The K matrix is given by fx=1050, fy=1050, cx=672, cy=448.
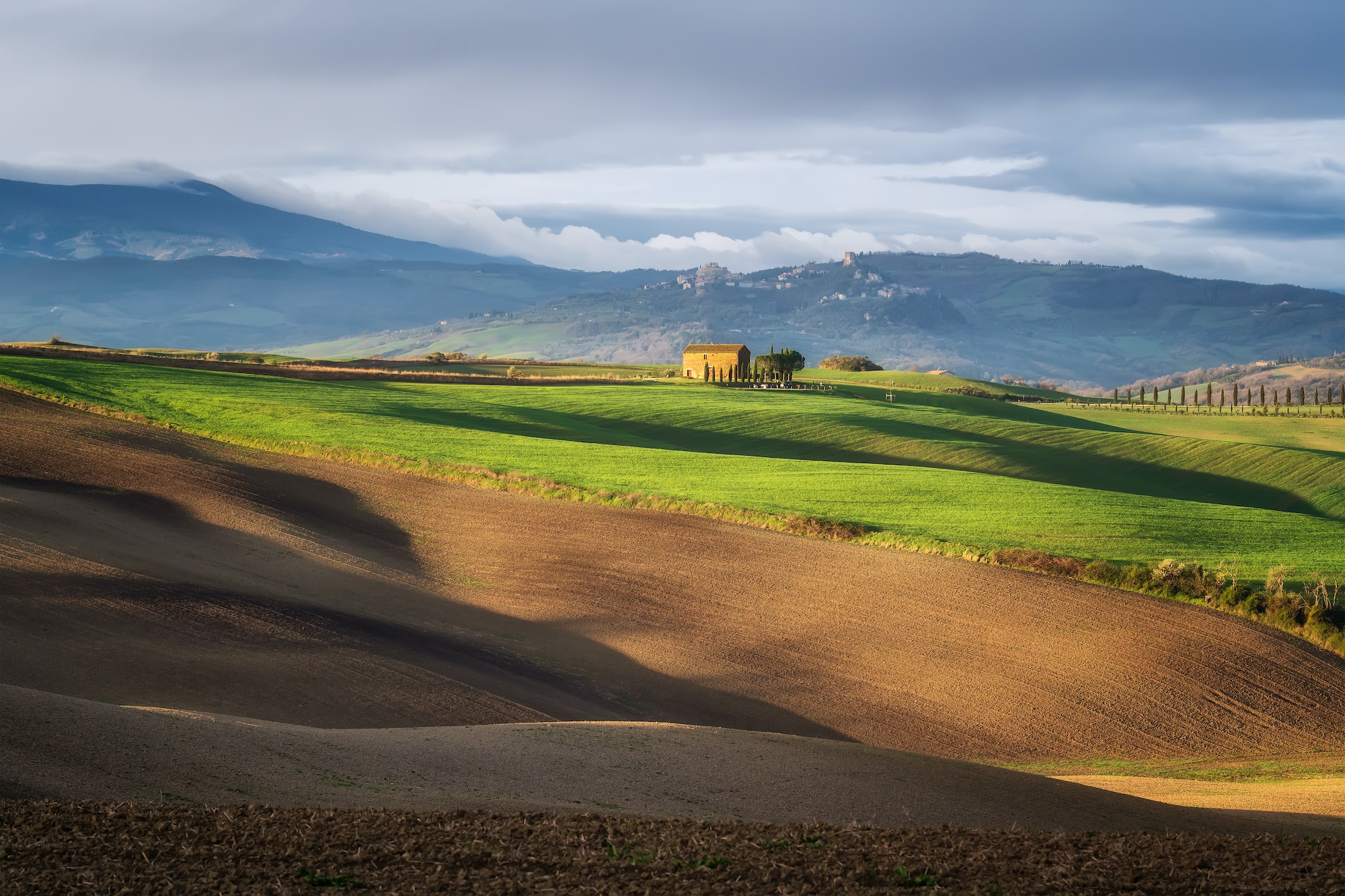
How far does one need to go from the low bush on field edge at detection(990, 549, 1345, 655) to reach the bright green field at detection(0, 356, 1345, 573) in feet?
4.90

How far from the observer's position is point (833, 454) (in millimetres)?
66750

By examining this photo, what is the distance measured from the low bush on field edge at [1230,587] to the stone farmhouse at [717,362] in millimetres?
81842

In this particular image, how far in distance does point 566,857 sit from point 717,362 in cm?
10782

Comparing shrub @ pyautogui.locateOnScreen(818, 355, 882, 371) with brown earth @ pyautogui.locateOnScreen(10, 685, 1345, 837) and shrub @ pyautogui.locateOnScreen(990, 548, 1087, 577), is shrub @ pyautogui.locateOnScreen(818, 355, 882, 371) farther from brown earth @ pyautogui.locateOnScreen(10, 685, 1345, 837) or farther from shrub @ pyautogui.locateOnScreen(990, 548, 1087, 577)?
brown earth @ pyautogui.locateOnScreen(10, 685, 1345, 837)

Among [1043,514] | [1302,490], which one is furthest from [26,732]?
Result: [1302,490]

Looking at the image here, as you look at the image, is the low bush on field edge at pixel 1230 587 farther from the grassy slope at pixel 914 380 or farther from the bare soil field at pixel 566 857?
the grassy slope at pixel 914 380

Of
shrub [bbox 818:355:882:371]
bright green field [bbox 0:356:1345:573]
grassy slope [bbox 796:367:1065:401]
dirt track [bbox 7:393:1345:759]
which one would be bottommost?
dirt track [bbox 7:393:1345:759]

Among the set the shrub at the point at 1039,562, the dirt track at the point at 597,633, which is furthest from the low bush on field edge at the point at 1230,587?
the dirt track at the point at 597,633

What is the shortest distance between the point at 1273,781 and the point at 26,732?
21.4 meters

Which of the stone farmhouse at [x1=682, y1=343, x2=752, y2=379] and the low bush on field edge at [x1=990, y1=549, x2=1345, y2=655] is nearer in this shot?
the low bush on field edge at [x1=990, y1=549, x2=1345, y2=655]

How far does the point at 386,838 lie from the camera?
37.1 ft

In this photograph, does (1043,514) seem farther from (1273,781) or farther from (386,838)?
(386,838)

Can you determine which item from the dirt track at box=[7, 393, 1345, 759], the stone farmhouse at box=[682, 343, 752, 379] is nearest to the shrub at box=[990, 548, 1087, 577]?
the dirt track at box=[7, 393, 1345, 759]

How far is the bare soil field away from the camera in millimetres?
10141
